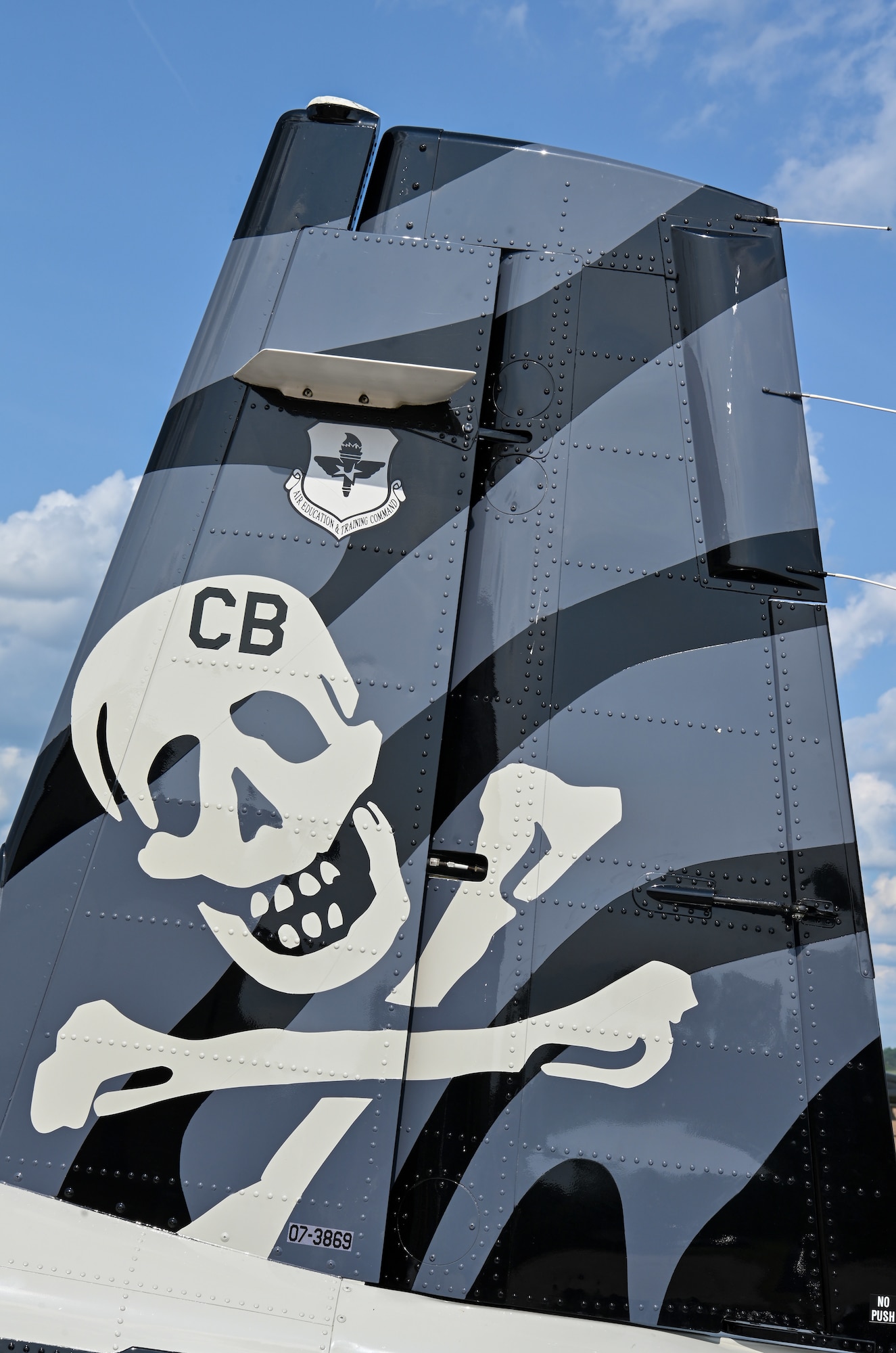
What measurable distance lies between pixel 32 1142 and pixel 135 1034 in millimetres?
388

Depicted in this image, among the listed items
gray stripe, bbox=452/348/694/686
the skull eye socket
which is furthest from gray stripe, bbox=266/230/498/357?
the skull eye socket

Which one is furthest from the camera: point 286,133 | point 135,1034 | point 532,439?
point 286,133

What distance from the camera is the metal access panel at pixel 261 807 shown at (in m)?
2.79

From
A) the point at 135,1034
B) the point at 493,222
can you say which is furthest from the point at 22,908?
the point at 493,222

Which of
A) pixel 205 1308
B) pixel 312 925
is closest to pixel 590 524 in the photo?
pixel 312 925

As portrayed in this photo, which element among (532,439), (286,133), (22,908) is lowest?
(22,908)

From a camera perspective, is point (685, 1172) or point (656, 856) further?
point (656, 856)

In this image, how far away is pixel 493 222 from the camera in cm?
369

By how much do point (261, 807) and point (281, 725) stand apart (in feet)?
0.88

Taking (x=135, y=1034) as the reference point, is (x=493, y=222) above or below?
above

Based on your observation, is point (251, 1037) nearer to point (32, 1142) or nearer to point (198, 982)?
point (198, 982)

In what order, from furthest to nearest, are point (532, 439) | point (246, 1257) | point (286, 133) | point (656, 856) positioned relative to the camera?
point (286, 133) < point (532, 439) < point (656, 856) < point (246, 1257)

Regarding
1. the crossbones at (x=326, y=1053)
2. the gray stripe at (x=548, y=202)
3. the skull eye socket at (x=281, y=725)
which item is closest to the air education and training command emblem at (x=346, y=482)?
the skull eye socket at (x=281, y=725)

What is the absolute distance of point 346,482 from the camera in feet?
11.2
